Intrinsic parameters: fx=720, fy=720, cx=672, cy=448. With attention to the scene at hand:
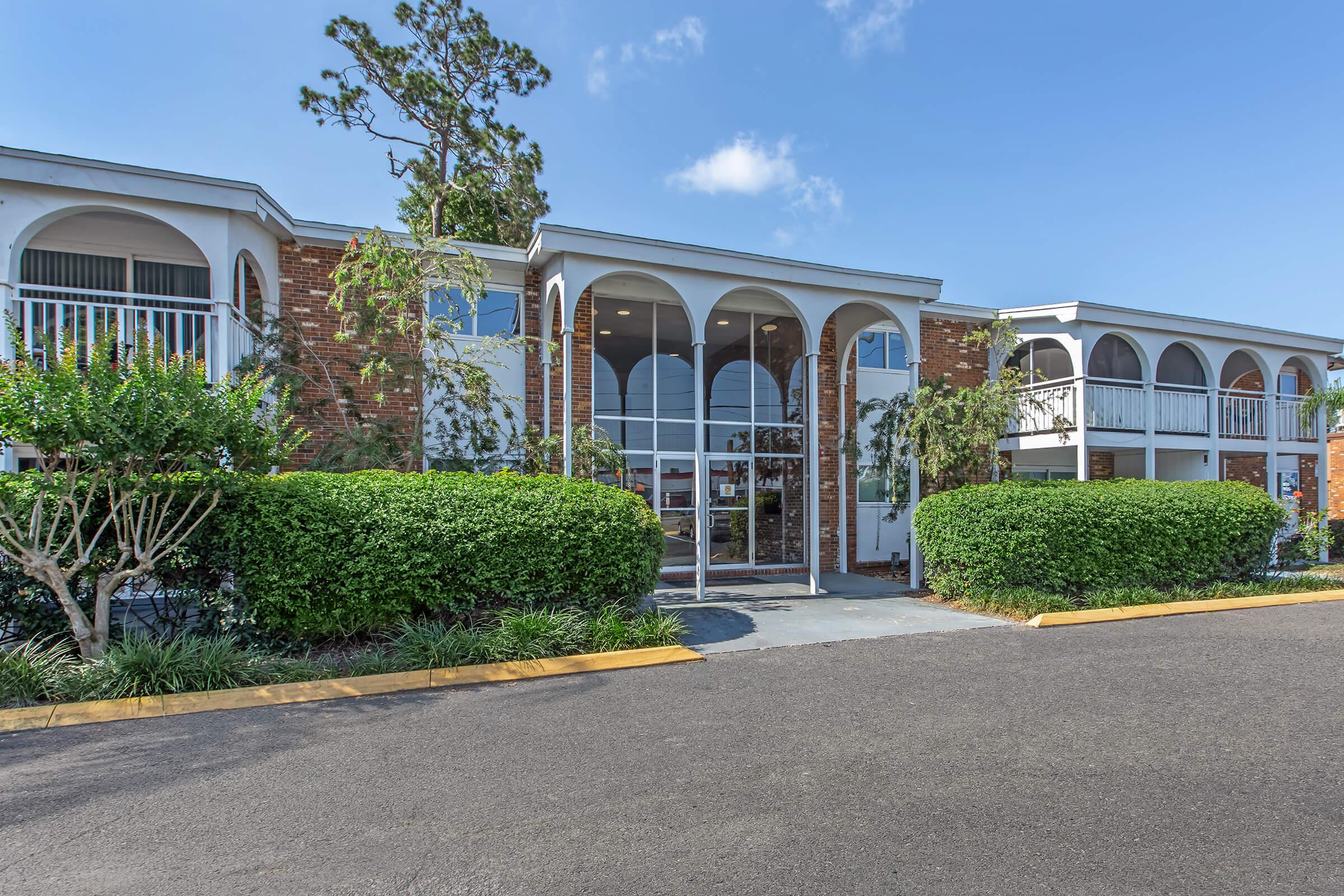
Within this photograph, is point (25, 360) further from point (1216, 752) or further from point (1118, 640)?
point (1118, 640)

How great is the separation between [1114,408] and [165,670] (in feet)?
49.7

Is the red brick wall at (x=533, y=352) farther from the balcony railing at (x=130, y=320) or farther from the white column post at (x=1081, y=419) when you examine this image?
the white column post at (x=1081, y=419)

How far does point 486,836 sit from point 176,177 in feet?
28.7

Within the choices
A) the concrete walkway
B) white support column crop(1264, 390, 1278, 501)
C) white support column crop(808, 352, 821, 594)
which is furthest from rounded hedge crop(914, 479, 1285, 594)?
white support column crop(1264, 390, 1278, 501)

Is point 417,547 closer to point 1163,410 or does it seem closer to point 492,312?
point 492,312

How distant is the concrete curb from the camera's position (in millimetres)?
4832

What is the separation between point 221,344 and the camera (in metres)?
8.44

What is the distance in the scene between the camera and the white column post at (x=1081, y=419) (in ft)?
43.6

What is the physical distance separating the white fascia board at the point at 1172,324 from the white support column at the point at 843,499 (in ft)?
12.6

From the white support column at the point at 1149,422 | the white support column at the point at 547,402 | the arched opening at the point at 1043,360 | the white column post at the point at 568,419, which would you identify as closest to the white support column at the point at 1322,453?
the white support column at the point at 1149,422

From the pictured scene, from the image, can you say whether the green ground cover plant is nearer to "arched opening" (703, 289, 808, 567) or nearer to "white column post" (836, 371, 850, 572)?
"arched opening" (703, 289, 808, 567)

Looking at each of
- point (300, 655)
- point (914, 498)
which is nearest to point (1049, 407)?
point (914, 498)

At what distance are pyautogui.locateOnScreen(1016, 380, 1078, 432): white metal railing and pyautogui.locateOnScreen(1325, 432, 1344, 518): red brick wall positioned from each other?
1072 cm

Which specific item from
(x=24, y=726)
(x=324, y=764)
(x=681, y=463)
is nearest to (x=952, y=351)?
(x=681, y=463)
